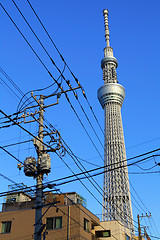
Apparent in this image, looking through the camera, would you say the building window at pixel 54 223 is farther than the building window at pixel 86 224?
No

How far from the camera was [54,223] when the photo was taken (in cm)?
2842

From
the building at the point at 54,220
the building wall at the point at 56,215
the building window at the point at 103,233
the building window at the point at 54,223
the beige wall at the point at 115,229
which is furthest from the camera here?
the beige wall at the point at 115,229

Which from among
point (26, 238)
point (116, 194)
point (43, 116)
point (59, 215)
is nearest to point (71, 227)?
point (59, 215)

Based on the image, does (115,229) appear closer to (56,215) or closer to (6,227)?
(56,215)

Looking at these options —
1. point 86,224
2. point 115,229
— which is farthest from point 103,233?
point 86,224

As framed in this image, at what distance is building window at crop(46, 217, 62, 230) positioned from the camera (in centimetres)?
2819

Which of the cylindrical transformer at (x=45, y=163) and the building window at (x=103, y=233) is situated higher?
the cylindrical transformer at (x=45, y=163)

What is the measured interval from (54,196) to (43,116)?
18.0 meters

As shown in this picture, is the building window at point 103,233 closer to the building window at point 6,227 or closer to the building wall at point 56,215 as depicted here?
the building wall at point 56,215

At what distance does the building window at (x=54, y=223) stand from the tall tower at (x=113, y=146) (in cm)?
6950

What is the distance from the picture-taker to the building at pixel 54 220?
90.7 ft

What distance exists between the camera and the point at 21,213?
30.3 meters

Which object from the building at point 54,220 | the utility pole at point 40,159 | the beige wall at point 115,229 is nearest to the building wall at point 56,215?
the building at point 54,220

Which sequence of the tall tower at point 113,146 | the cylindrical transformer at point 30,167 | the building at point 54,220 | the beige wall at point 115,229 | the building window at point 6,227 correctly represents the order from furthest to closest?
the tall tower at point 113,146 < the beige wall at point 115,229 < the building window at point 6,227 < the building at point 54,220 < the cylindrical transformer at point 30,167
